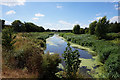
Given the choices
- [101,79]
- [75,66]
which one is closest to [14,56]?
[75,66]

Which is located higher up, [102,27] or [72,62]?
[102,27]

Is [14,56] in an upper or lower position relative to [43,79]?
upper

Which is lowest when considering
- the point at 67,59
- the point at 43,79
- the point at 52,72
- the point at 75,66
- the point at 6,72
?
the point at 43,79

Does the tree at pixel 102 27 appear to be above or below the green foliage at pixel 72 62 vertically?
above

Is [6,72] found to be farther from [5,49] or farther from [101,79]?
[101,79]

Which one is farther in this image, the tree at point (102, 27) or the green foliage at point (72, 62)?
the tree at point (102, 27)

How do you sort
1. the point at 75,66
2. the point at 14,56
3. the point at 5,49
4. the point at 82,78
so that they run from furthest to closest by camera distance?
the point at 5,49 → the point at 14,56 → the point at 82,78 → the point at 75,66

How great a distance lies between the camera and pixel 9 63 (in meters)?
3.65

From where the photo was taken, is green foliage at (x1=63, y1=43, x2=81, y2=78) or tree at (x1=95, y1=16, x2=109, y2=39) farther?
tree at (x1=95, y1=16, x2=109, y2=39)

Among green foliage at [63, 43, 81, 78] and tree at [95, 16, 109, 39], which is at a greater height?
tree at [95, 16, 109, 39]

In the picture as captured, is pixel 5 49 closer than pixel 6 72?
No

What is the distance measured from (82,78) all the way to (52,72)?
1349mm

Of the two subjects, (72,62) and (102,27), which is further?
(102,27)

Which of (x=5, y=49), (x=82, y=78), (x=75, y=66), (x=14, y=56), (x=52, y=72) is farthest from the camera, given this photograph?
(x=5, y=49)
